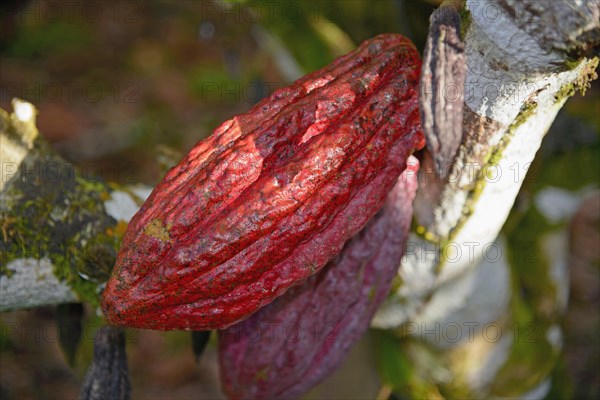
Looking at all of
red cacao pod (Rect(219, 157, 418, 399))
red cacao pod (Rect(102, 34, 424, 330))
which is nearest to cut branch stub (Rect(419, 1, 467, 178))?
red cacao pod (Rect(102, 34, 424, 330))

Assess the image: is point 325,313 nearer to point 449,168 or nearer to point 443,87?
point 449,168

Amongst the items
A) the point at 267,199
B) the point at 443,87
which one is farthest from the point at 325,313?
the point at 443,87

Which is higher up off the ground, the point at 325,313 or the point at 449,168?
the point at 449,168

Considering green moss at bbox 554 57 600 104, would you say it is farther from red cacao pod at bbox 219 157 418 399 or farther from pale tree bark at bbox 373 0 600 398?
red cacao pod at bbox 219 157 418 399

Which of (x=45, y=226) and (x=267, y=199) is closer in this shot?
(x=267, y=199)

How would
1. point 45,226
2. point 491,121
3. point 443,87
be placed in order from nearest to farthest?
1. point 443,87
2. point 491,121
3. point 45,226

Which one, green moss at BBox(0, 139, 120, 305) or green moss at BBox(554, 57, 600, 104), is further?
green moss at BBox(0, 139, 120, 305)

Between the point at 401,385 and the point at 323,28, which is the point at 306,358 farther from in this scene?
the point at 323,28

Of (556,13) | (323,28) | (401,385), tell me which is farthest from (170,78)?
(556,13)
